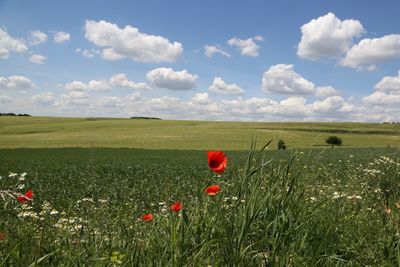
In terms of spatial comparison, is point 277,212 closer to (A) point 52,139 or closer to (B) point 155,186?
(B) point 155,186

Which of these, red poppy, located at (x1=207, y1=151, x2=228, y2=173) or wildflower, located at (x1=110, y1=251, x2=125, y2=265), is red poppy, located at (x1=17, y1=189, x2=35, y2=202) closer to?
wildflower, located at (x1=110, y1=251, x2=125, y2=265)

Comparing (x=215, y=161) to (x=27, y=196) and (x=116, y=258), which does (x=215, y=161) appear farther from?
(x=27, y=196)

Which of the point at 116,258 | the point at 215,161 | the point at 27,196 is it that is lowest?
the point at 116,258

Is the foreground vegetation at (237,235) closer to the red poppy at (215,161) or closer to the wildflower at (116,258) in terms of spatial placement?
the wildflower at (116,258)

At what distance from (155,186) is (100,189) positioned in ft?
6.46

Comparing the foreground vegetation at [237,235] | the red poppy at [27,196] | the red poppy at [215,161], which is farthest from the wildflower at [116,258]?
the red poppy at [215,161]

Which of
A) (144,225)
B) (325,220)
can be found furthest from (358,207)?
(144,225)

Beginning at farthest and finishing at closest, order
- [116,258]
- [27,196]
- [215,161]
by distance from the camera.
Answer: [27,196] → [215,161] → [116,258]

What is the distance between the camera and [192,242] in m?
3.30

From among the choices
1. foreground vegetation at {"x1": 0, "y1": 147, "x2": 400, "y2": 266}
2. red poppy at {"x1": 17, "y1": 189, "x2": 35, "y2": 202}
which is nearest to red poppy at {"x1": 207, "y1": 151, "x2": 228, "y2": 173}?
foreground vegetation at {"x1": 0, "y1": 147, "x2": 400, "y2": 266}

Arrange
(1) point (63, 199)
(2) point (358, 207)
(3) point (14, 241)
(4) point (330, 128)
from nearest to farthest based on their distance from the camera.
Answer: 1. (3) point (14, 241)
2. (2) point (358, 207)
3. (1) point (63, 199)
4. (4) point (330, 128)

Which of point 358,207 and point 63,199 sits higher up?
point 358,207

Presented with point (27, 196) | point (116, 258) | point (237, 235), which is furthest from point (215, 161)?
point (27, 196)

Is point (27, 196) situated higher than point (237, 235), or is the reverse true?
point (27, 196)
